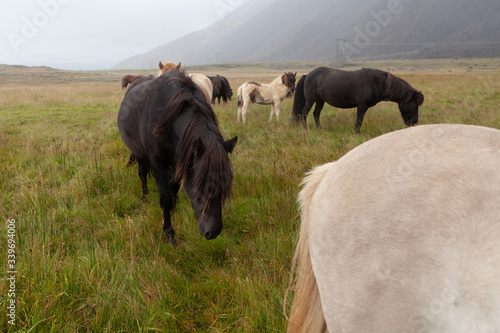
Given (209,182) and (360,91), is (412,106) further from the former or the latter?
(209,182)

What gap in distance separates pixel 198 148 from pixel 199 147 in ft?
0.05

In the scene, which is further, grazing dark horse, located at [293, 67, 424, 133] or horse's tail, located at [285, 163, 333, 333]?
grazing dark horse, located at [293, 67, 424, 133]

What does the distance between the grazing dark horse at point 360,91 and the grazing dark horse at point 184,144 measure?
18.5ft

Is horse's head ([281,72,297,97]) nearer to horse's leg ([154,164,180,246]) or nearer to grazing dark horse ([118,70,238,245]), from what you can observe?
grazing dark horse ([118,70,238,245])

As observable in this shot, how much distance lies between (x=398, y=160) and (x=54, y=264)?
7.93ft

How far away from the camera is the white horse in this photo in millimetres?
758

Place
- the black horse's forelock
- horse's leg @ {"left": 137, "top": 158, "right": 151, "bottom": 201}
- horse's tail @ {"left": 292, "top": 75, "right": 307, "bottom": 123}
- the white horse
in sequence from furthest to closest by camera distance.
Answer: horse's tail @ {"left": 292, "top": 75, "right": 307, "bottom": 123}, the black horse's forelock, horse's leg @ {"left": 137, "top": 158, "right": 151, "bottom": 201}, the white horse

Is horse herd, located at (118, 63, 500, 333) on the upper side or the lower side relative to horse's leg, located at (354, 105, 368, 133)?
upper

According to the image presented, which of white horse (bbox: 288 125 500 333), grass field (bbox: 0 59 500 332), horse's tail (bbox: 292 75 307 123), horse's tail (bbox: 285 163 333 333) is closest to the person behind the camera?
white horse (bbox: 288 125 500 333)

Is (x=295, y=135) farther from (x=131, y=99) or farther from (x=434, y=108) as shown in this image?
(x=434, y=108)

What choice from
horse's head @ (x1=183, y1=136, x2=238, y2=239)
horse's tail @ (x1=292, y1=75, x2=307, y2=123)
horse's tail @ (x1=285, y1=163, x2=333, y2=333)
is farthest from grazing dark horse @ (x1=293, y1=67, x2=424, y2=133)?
horse's tail @ (x1=285, y1=163, x2=333, y2=333)

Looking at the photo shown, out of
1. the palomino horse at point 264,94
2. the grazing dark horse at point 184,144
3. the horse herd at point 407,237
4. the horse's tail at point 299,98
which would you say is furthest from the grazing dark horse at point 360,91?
the horse herd at point 407,237

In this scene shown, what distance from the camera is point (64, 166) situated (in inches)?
182

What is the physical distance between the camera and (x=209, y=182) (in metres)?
2.30
